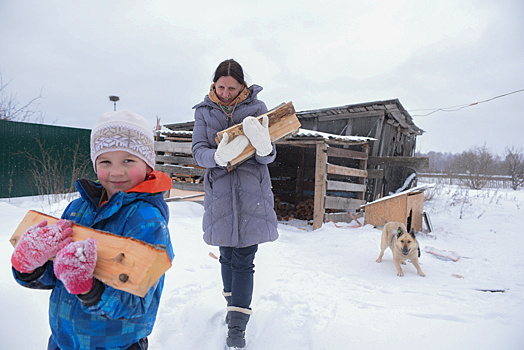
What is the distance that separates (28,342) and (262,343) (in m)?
1.57

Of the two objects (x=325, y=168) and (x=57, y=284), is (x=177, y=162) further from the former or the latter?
(x=57, y=284)

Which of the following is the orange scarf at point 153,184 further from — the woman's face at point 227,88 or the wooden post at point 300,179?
the wooden post at point 300,179

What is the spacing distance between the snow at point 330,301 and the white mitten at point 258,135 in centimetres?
145

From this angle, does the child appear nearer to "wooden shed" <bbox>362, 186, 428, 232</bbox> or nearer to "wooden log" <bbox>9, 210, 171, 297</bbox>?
"wooden log" <bbox>9, 210, 171, 297</bbox>

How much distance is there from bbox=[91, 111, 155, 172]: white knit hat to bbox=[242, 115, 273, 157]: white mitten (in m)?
0.68

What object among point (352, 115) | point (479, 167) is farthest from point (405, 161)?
point (479, 167)

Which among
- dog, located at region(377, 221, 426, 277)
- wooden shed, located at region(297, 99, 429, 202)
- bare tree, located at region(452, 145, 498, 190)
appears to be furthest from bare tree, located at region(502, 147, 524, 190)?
dog, located at region(377, 221, 426, 277)

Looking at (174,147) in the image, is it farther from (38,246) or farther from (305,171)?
(38,246)

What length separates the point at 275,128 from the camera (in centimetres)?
192

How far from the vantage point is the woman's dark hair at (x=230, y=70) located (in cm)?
192

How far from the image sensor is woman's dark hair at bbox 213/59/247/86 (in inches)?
75.7

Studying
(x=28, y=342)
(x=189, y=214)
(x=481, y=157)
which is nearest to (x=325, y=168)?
(x=189, y=214)

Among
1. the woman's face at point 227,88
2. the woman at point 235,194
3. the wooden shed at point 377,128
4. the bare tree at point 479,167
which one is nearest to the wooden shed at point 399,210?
the wooden shed at point 377,128

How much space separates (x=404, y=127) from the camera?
10.5 meters
